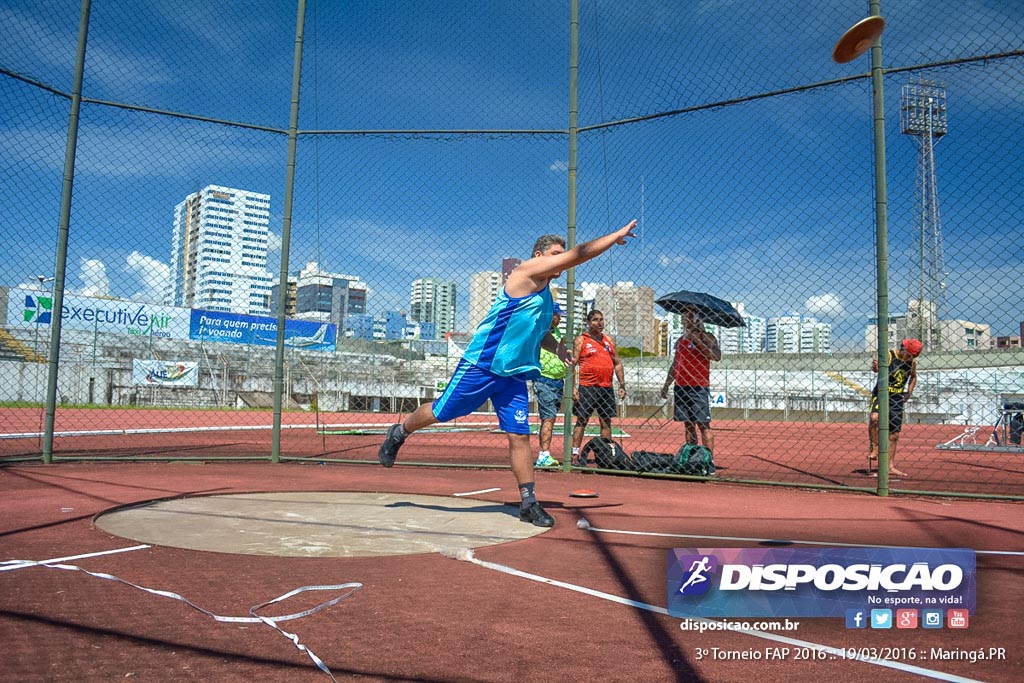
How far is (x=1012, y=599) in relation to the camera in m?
3.12

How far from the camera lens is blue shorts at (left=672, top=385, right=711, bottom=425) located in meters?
8.52

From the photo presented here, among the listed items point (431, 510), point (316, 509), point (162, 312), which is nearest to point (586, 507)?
point (431, 510)

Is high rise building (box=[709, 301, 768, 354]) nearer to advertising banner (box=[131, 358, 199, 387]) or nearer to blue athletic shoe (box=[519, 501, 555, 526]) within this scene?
blue athletic shoe (box=[519, 501, 555, 526])

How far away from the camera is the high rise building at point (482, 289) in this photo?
8852mm

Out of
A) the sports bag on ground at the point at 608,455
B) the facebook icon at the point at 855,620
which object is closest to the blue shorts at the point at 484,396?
the facebook icon at the point at 855,620

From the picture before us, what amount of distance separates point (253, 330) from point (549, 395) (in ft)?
127

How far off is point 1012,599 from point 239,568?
3425 mm

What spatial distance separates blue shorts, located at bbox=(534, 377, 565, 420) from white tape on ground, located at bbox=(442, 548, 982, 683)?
5.09 m

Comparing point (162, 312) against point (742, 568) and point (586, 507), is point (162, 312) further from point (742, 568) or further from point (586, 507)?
point (742, 568)

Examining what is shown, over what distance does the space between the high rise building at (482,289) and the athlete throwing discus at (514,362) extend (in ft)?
11.7

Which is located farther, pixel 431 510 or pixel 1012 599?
pixel 431 510

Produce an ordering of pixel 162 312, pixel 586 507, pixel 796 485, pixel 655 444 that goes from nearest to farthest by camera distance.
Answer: pixel 586 507
pixel 796 485
pixel 655 444
pixel 162 312
